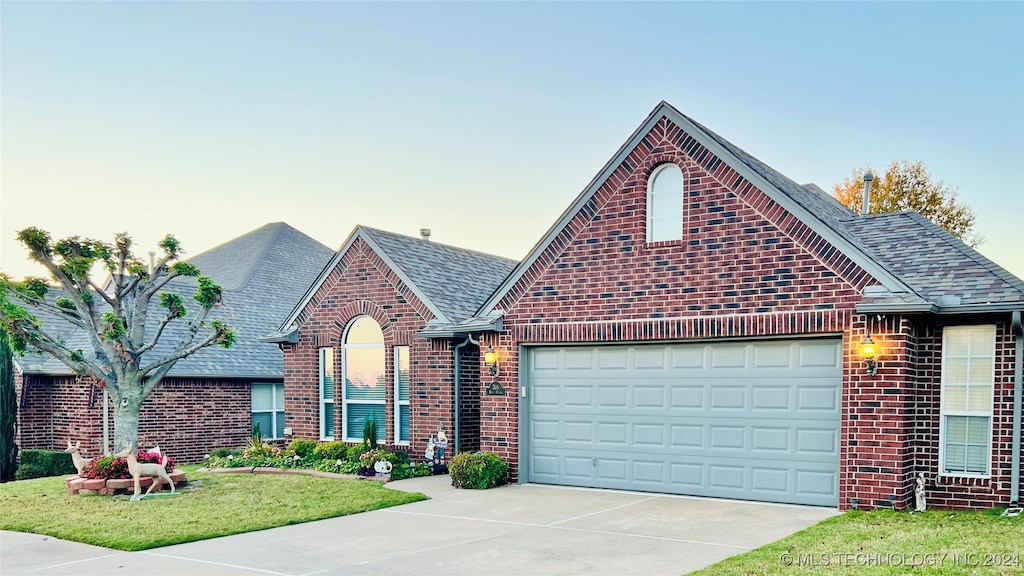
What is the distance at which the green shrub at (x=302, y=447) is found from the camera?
16.2 meters

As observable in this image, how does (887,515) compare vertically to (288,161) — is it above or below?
below

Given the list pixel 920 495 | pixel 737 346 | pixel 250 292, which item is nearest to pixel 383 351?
pixel 737 346

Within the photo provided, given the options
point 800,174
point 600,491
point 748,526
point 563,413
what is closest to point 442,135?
point 563,413

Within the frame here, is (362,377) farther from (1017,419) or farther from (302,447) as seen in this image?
(1017,419)

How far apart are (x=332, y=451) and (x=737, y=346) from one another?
864 cm

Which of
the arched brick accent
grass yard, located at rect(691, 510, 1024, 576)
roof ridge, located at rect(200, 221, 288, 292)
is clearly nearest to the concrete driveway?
grass yard, located at rect(691, 510, 1024, 576)

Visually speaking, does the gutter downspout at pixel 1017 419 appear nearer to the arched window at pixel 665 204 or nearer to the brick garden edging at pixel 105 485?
the arched window at pixel 665 204

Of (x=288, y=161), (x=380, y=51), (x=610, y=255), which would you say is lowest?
(x=610, y=255)

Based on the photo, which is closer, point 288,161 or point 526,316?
point 526,316

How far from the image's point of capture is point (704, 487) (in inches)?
472

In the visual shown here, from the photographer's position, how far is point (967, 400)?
34.2 ft

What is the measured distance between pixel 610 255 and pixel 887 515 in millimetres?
5562

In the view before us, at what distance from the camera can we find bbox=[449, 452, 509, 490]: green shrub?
1314cm

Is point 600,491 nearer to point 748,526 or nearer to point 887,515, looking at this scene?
point 748,526
